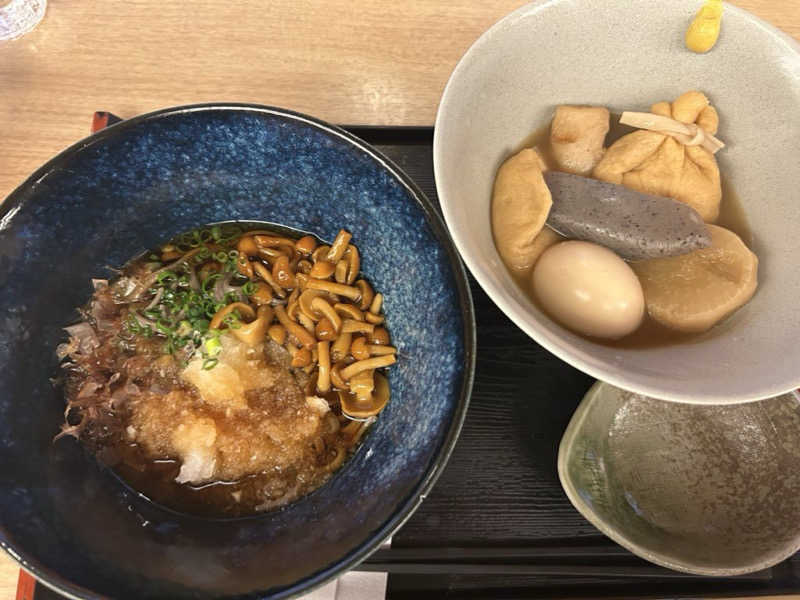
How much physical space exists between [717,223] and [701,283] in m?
0.20

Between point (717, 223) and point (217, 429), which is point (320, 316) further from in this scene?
point (717, 223)

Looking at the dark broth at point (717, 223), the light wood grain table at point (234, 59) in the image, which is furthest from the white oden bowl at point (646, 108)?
the light wood grain table at point (234, 59)

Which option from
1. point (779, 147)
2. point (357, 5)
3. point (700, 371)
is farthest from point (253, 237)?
point (779, 147)

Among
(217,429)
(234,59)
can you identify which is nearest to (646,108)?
(234,59)

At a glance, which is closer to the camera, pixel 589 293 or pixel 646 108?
pixel 589 293

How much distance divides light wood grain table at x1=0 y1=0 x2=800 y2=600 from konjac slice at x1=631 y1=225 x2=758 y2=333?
760mm

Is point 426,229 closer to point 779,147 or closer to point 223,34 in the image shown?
point 779,147

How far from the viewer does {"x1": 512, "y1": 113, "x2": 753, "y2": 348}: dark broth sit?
1.03m

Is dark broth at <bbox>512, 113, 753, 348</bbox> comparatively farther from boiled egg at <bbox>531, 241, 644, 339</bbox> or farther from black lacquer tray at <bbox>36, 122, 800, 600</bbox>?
black lacquer tray at <bbox>36, 122, 800, 600</bbox>

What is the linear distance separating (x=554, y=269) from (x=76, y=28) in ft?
5.04

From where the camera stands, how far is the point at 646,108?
4.06ft

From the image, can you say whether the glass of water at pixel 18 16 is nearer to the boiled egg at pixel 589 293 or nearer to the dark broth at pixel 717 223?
the dark broth at pixel 717 223

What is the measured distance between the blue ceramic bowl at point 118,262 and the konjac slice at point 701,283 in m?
0.43

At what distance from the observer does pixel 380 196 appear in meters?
1.08
